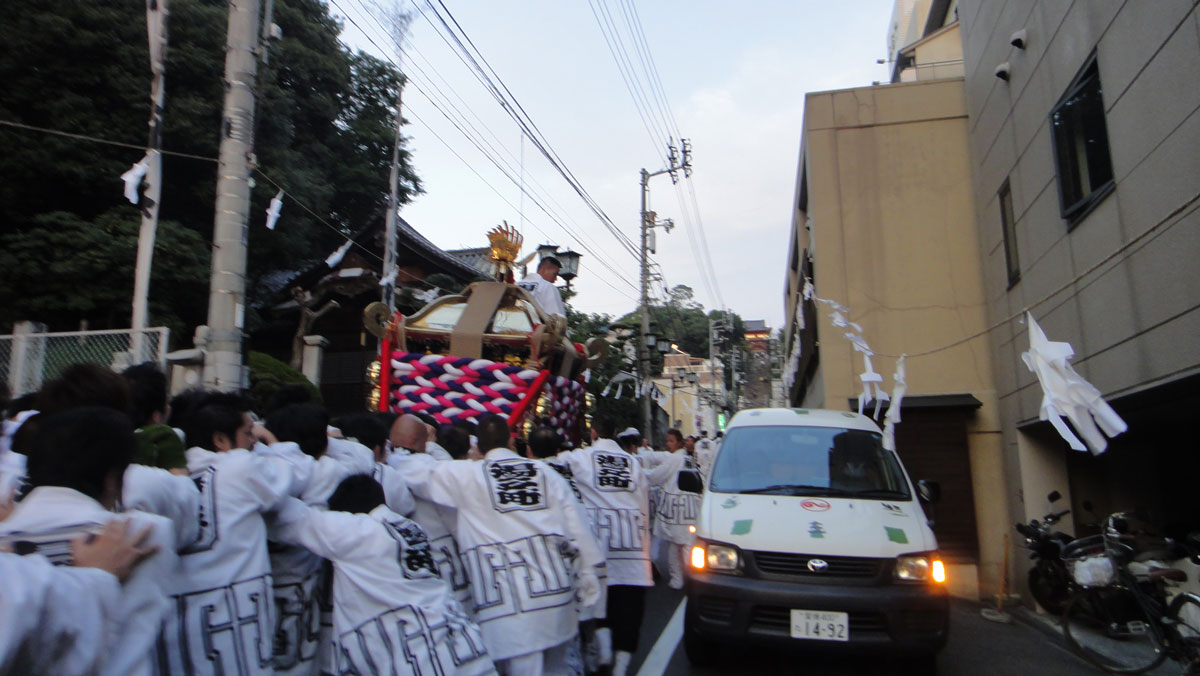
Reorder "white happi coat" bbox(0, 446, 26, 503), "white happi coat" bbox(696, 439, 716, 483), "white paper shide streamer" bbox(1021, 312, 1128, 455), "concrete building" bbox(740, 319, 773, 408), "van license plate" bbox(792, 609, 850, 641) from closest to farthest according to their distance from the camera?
"white happi coat" bbox(0, 446, 26, 503) → "van license plate" bbox(792, 609, 850, 641) → "white paper shide streamer" bbox(1021, 312, 1128, 455) → "white happi coat" bbox(696, 439, 716, 483) → "concrete building" bbox(740, 319, 773, 408)

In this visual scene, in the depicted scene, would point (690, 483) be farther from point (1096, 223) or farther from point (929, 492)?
point (1096, 223)

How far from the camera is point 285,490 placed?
9.52 ft

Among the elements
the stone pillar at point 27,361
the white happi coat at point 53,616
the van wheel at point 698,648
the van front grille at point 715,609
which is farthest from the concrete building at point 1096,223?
the stone pillar at point 27,361

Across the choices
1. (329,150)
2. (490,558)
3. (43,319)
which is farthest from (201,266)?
(490,558)

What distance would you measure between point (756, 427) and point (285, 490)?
451 centimetres

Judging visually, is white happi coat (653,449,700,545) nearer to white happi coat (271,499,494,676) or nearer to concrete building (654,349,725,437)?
white happi coat (271,499,494,676)

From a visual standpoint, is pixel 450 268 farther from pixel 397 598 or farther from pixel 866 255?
pixel 397 598

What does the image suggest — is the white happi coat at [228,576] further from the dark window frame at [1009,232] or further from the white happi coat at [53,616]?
the dark window frame at [1009,232]

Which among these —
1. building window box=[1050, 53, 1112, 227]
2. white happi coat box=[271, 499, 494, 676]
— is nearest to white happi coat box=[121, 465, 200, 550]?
white happi coat box=[271, 499, 494, 676]

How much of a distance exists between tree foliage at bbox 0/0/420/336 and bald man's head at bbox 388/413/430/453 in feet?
30.4

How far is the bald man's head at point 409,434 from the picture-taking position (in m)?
4.16

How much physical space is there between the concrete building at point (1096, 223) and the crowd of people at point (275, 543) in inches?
158

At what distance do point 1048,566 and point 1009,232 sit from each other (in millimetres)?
4002

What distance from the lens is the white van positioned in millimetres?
4750
